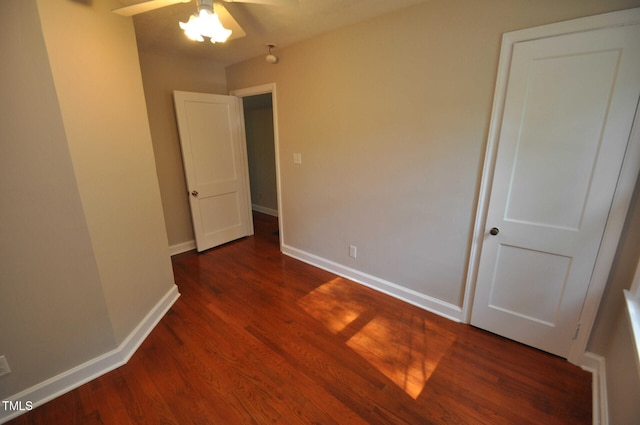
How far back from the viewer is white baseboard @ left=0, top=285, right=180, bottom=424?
1.43 metres

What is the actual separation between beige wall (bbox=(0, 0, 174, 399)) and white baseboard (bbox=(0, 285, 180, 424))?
40mm

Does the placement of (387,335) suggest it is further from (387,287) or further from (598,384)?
(598,384)

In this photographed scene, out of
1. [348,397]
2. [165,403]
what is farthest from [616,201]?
[165,403]

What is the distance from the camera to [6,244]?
1276 millimetres

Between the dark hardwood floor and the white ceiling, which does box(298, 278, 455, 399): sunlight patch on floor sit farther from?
the white ceiling

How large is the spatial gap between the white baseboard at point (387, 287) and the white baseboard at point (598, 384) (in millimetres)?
734

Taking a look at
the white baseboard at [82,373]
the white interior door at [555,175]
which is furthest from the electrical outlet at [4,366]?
the white interior door at [555,175]

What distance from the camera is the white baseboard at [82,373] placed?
4.69 ft

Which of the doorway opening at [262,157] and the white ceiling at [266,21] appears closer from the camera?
the white ceiling at [266,21]

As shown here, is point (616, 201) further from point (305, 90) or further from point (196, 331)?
point (196, 331)

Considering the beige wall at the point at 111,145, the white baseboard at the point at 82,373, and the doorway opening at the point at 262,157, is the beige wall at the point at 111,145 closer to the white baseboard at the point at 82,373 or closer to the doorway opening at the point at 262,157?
the white baseboard at the point at 82,373

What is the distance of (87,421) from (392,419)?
1617 millimetres

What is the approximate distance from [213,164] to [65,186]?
207cm

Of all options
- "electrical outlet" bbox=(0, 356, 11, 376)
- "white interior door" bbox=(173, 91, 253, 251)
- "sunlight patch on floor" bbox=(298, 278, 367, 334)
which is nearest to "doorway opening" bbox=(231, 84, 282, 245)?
"white interior door" bbox=(173, 91, 253, 251)
